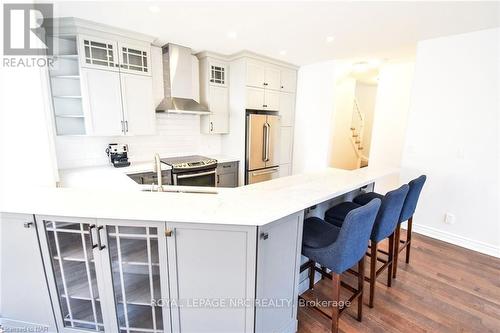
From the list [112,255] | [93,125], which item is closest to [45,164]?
[93,125]

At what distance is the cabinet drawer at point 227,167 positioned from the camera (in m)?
3.76

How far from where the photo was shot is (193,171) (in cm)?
324

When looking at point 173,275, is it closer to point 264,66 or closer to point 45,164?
point 45,164

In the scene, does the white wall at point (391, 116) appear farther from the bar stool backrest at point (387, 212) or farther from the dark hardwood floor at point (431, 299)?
the bar stool backrest at point (387, 212)

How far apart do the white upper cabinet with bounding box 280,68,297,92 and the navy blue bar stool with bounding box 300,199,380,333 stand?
3.17 m

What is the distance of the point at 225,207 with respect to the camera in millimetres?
1404

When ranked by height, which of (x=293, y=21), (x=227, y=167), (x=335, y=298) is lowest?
(x=335, y=298)

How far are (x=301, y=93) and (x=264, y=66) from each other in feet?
3.22

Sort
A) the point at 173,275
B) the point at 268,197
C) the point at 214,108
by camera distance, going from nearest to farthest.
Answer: the point at 173,275, the point at 268,197, the point at 214,108

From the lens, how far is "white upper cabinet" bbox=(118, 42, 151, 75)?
2949mm

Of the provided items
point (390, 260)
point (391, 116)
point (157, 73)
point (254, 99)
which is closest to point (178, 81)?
point (157, 73)

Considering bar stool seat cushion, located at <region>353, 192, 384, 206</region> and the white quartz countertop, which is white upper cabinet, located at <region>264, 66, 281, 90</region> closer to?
bar stool seat cushion, located at <region>353, 192, 384, 206</region>

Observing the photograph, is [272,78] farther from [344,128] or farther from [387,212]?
[344,128]

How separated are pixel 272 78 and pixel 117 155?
2761mm
